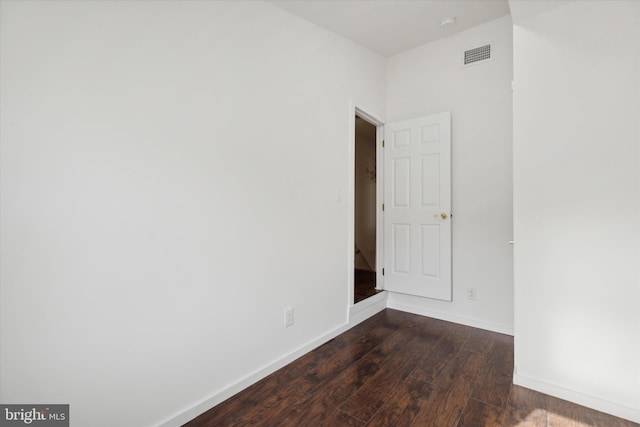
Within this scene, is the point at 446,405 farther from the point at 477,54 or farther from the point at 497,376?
the point at 477,54

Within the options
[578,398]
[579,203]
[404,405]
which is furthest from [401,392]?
[579,203]

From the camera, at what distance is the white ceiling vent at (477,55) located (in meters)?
2.90

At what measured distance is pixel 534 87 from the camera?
6.51ft

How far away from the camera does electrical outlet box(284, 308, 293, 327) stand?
7.60 feet

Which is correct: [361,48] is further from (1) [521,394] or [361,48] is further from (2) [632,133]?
(1) [521,394]

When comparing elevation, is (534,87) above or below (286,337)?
above

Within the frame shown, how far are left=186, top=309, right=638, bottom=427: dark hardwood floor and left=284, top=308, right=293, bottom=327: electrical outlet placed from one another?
308mm

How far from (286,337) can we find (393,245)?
1719mm

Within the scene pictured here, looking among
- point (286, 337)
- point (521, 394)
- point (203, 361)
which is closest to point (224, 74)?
point (203, 361)

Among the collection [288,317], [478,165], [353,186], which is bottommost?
[288,317]

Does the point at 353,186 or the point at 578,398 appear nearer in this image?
the point at 578,398

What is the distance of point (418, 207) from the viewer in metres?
3.29

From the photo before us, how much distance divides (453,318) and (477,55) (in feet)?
8.91

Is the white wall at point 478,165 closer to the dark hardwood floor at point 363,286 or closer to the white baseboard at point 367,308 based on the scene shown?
the white baseboard at point 367,308
